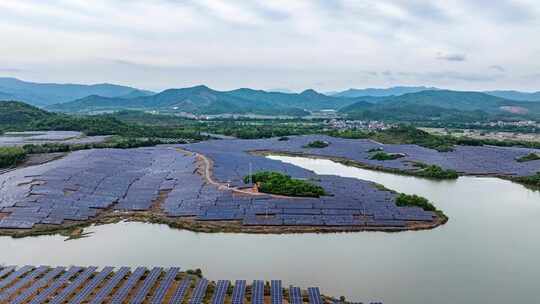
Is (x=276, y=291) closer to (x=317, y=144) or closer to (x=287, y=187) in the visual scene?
(x=287, y=187)

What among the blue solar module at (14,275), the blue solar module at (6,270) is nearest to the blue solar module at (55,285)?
the blue solar module at (14,275)

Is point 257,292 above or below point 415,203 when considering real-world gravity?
below

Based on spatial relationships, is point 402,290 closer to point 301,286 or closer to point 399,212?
point 301,286

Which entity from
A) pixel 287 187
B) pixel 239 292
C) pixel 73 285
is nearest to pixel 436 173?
Result: pixel 287 187

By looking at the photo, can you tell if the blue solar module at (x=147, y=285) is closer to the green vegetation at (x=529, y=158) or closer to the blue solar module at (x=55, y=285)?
the blue solar module at (x=55, y=285)

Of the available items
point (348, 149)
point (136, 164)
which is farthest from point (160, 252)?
point (348, 149)

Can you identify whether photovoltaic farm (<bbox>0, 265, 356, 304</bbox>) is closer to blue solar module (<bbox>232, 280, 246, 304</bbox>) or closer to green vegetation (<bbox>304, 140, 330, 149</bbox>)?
blue solar module (<bbox>232, 280, 246, 304</bbox>)
